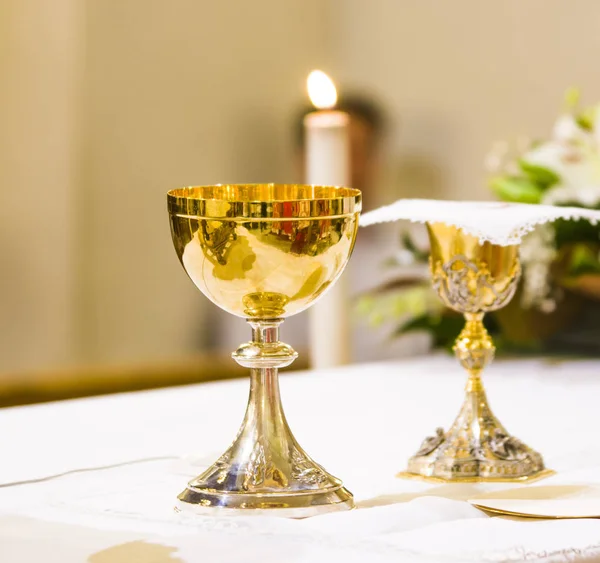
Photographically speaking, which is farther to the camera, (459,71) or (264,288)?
(459,71)

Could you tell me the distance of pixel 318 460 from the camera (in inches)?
28.3

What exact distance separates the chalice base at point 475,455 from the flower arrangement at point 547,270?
501 millimetres

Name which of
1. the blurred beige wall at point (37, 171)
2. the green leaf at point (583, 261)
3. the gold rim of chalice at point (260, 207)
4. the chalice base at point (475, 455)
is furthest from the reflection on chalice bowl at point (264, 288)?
the blurred beige wall at point (37, 171)

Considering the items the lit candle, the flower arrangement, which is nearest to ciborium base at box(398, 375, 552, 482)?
the lit candle

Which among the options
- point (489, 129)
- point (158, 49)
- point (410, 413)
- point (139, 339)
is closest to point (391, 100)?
point (489, 129)

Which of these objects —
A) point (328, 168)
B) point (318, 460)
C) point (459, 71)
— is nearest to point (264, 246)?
point (318, 460)

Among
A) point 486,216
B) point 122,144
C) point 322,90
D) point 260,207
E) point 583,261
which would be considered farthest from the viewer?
point 122,144

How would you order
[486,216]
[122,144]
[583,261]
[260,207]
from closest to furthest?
1. [260,207]
2. [486,216]
3. [583,261]
4. [122,144]

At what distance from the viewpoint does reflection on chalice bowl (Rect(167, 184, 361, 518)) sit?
0.54 meters

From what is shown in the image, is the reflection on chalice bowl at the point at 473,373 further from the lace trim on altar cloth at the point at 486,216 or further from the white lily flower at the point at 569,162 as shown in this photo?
the white lily flower at the point at 569,162

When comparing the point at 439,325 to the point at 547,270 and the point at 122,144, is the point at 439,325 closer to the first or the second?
the point at 547,270

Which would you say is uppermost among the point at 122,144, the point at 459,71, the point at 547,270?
the point at 459,71

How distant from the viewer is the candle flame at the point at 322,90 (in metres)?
0.95

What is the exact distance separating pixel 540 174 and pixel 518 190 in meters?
0.03
